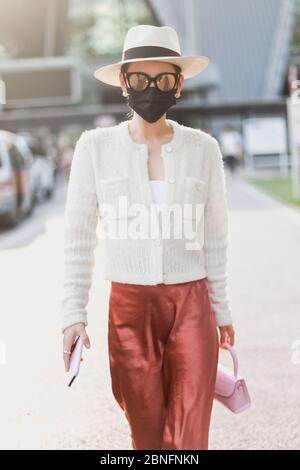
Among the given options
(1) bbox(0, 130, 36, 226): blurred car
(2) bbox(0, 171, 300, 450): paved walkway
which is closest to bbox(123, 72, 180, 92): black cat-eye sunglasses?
(2) bbox(0, 171, 300, 450): paved walkway

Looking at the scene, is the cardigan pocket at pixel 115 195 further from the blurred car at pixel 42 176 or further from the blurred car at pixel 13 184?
the blurred car at pixel 42 176

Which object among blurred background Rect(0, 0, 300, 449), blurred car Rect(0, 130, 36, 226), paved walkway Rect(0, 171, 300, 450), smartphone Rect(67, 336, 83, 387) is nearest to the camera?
smartphone Rect(67, 336, 83, 387)

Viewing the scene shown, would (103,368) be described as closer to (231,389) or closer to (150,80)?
(231,389)

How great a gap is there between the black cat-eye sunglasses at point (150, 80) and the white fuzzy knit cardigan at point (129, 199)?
132mm

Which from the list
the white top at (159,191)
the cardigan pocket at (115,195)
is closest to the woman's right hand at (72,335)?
the cardigan pocket at (115,195)

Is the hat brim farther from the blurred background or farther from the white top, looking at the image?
the blurred background

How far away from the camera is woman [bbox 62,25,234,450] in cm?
271

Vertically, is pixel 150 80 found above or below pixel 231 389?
above

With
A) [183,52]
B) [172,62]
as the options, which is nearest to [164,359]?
[172,62]

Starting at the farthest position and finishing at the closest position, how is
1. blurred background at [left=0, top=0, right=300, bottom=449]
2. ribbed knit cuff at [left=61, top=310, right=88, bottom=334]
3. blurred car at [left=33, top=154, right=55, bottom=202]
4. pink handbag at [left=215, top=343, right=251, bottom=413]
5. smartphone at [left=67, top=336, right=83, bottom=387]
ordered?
blurred car at [left=33, top=154, right=55, bottom=202] → blurred background at [left=0, top=0, right=300, bottom=449] → pink handbag at [left=215, top=343, right=251, bottom=413] → ribbed knit cuff at [left=61, top=310, right=88, bottom=334] → smartphone at [left=67, top=336, right=83, bottom=387]

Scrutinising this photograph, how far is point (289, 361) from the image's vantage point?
5.87 meters

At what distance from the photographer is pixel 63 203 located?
24750 millimetres

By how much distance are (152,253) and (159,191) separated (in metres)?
0.19
